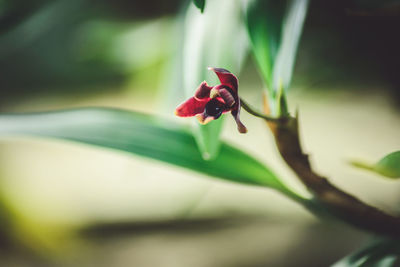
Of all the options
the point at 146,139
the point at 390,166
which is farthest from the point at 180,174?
the point at 390,166

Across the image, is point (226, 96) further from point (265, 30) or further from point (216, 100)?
point (265, 30)

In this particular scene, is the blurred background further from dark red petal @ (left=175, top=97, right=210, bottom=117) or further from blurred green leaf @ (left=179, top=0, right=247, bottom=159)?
dark red petal @ (left=175, top=97, right=210, bottom=117)

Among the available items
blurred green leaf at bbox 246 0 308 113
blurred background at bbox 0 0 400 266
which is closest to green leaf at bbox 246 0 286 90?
blurred green leaf at bbox 246 0 308 113

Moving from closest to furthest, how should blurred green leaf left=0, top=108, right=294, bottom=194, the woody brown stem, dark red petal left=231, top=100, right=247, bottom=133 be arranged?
dark red petal left=231, top=100, right=247, bottom=133 < the woody brown stem < blurred green leaf left=0, top=108, right=294, bottom=194

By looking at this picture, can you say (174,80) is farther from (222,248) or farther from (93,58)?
(93,58)

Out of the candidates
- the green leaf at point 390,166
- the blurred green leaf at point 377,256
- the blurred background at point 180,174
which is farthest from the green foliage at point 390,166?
the blurred background at point 180,174

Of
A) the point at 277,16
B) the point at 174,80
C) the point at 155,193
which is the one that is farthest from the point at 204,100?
the point at 155,193

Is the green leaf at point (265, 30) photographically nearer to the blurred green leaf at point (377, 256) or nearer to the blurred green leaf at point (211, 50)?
the blurred green leaf at point (211, 50)
